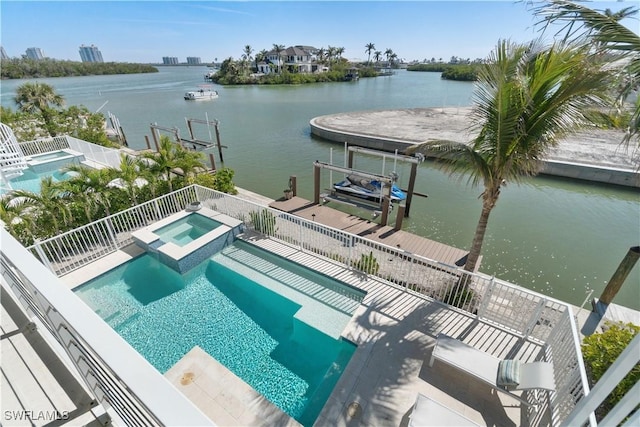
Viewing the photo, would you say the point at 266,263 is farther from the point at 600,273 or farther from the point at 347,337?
A: the point at 600,273

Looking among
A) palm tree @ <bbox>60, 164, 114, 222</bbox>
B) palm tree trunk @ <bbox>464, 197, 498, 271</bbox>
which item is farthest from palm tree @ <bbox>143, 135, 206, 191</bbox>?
palm tree trunk @ <bbox>464, 197, 498, 271</bbox>

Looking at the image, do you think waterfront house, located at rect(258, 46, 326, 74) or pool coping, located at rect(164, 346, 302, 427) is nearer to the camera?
pool coping, located at rect(164, 346, 302, 427)

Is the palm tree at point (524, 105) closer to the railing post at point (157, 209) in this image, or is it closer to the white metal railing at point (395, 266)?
the white metal railing at point (395, 266)

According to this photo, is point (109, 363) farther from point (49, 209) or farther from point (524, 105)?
point (49, 209)

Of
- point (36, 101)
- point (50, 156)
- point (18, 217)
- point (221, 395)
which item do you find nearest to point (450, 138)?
point (221, 395)

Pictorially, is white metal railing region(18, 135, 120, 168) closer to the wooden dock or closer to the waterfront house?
the wooden dock
